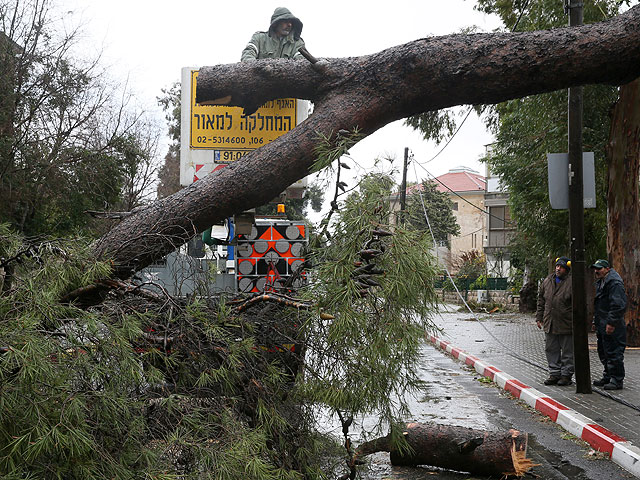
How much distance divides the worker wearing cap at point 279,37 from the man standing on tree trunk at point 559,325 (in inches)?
207

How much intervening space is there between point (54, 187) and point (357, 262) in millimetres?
18638

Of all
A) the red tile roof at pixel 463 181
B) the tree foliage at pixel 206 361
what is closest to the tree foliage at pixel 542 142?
the tree foliage at pixel 206 361

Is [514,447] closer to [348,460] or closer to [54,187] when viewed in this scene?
[348,460]

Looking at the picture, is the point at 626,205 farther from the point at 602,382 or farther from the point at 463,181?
the point at 463,181

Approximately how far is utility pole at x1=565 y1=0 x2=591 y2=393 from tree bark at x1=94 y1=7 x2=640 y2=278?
4651mm

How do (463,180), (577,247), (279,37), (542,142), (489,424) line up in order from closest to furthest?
(279,37) → (489,424) → (577,247) → (542,142) → (463,180)

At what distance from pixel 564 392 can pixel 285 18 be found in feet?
19.5

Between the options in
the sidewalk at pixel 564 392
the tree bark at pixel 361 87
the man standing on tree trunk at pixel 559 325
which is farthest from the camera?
the man standing on tree trunk at pixel 559 325

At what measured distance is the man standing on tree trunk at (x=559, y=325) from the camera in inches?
362

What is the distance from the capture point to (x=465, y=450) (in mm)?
5254

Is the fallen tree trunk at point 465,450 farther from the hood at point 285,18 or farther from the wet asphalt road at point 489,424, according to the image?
the hood at point 285,18

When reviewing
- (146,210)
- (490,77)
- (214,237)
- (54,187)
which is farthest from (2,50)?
(490,77)

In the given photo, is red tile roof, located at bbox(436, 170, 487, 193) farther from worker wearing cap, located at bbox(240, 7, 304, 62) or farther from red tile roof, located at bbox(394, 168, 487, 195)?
worker wearing cap, located at bbox(240, 7, 304, 62)

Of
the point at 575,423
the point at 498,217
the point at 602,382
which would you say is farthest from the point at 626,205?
the point at 498,217
